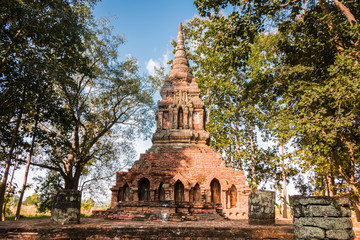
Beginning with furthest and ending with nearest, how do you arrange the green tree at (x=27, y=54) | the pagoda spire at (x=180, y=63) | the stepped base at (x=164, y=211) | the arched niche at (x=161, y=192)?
the pagoda spire at (x=180, y=63), the arched niche at (x=161, y=192), the green tree at (x=27, y=54), the stepped base at (x=164, y=211)

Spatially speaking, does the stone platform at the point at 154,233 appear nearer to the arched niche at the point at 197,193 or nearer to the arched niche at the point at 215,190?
the arched niche at the point at 197,193

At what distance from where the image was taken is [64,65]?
12.9m

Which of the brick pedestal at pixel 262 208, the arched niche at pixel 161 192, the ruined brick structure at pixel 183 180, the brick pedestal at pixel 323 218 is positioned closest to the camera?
the brick pedestal at pixel 323 218

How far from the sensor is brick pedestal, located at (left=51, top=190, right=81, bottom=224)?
22.3ft

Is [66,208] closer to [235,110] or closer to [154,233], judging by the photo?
[154,233]

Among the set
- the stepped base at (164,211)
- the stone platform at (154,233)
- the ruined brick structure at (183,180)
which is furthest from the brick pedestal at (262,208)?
the ruined brick structure at (183,180)

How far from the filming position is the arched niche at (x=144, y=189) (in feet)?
38.5

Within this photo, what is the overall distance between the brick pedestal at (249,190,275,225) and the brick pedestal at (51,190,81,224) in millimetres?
5018

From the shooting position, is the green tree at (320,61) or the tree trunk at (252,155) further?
the tree trunk at (252,155)

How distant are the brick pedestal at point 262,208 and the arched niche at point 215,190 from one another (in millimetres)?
4688

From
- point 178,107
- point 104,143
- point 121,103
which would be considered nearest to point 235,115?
point 178,107

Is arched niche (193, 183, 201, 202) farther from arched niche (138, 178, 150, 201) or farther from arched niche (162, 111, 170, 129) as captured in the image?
arched niche (162, 111, 170, 129)

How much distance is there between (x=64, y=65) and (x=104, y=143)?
21.3ft

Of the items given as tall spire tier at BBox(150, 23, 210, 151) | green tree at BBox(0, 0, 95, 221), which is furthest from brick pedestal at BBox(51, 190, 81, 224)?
tall spire tier at BBox(150, 23, 210, 151)
